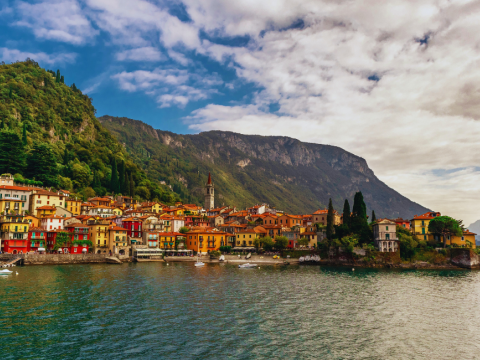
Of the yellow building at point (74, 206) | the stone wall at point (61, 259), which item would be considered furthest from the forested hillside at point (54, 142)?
the stone wall at point (61, 259)

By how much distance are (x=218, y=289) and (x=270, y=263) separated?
47105mm

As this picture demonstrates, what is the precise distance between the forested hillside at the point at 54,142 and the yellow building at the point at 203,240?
4862 centimetres

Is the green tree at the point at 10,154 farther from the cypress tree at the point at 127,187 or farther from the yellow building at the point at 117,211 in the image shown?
the cypress tree at the point at 127,187

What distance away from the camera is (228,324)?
1426 inches

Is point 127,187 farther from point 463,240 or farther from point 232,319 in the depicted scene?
point 232,319

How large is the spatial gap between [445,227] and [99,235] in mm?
99540

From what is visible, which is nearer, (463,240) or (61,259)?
(61,259)

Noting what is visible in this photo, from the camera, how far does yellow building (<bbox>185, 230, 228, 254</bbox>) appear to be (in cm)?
11619

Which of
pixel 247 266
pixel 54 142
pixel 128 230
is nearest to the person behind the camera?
pixel 247 266

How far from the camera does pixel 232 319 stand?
38125mm

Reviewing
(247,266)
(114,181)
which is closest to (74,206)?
(114,181)

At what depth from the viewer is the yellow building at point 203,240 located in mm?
116188

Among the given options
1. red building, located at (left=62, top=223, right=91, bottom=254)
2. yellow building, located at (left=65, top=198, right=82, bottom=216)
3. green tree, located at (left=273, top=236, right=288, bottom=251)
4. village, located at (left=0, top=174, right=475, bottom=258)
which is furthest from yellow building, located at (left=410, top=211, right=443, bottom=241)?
yellow building, located at (left=65, top=198, right=82, bottom=216)

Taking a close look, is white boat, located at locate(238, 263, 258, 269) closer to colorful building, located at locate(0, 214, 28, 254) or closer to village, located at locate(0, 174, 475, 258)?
village, located at locate(0, 174, 475, 258)
